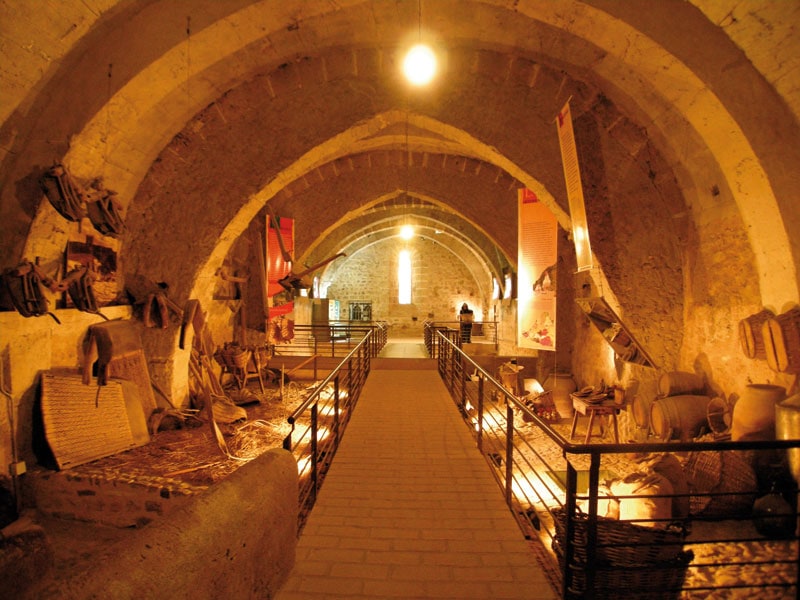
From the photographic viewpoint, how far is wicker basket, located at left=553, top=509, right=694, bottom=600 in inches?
86.3

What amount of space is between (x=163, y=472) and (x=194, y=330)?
234cm

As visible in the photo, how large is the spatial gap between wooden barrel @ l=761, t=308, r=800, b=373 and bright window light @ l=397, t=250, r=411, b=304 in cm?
1618

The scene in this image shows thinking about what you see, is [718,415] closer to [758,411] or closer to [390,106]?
[758,411]

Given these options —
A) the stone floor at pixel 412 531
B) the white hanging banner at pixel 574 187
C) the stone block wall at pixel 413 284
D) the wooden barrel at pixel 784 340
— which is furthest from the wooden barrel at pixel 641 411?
the stone block wall at pixel 413 284

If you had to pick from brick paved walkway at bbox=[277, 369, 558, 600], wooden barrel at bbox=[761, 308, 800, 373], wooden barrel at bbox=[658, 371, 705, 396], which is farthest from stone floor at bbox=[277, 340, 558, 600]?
wooden barrel at bbox=[761, 308, 800, 373]

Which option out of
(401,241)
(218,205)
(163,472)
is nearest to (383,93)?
(218,205)

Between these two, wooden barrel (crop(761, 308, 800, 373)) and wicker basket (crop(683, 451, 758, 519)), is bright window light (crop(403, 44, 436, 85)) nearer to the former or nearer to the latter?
wooden barrel (crop(761, 308, 800, 373))

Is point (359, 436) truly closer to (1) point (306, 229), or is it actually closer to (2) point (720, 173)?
(2) point (720, 173)

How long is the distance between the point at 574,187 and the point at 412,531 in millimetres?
4198

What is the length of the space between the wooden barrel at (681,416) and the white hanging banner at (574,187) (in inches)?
70.9

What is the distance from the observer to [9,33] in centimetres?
341

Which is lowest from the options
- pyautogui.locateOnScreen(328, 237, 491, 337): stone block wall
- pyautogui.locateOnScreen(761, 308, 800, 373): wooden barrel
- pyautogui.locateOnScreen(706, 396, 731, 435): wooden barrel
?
pyautogui.locateOnScreen(706, 396, 731, 435): wooden barrel

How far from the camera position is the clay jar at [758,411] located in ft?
11.6

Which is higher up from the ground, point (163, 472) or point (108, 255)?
point (108, 255)
